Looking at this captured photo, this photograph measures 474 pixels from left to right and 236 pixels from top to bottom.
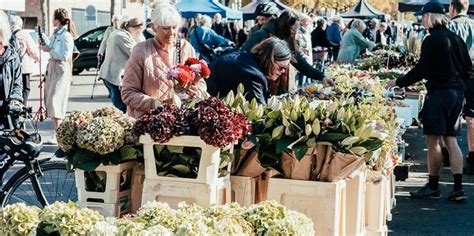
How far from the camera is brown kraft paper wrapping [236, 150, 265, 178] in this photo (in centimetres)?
424

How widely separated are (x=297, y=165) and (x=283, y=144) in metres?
0.18

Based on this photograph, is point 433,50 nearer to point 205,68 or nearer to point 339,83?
point 339,83

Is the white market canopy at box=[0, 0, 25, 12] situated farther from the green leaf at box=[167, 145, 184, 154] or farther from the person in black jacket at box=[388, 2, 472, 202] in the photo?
the green leaf at box=[167, 145, 184, 154]

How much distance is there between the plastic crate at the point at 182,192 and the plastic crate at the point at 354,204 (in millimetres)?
839

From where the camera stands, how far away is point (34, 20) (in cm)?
3922

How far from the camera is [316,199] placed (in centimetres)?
409

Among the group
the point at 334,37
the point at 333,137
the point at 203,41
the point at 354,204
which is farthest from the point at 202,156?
the point at 334,37

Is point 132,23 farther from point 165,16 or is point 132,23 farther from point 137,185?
point 137,185

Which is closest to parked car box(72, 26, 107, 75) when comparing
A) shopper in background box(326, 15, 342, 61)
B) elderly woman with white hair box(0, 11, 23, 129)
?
shopper in background box(326, 15, 342, 61)

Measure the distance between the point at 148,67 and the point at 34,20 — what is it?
35507 millimetres

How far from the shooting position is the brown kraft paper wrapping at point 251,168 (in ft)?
13.9

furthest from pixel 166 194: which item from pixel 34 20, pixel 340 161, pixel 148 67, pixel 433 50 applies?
pixel 34 20

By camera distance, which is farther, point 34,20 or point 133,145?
point 34,20

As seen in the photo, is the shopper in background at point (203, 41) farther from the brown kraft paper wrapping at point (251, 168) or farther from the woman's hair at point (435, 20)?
the brown kraft paper wrapping at point (251, 168)
